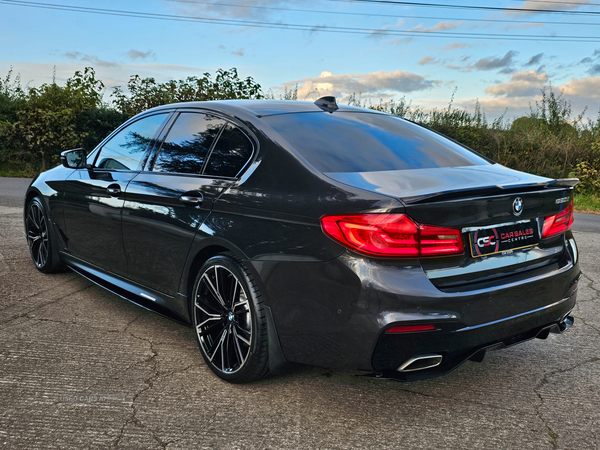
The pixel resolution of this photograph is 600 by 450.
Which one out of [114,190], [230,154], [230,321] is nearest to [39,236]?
[114,190]

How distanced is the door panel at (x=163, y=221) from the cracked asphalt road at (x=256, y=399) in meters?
0.49

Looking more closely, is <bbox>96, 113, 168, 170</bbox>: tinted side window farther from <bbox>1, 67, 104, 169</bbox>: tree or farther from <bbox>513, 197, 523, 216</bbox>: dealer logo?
<bbox>1, 67, 104, 169</bbox>: tree

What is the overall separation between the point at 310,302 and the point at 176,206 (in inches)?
47.8

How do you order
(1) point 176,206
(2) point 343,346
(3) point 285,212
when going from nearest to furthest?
(2) point 343,346
(3) point 285,212
(1) point 176,206

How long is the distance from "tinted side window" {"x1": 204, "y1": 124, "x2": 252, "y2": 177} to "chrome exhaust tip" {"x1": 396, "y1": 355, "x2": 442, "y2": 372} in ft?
4.53

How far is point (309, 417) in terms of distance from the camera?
2.65m

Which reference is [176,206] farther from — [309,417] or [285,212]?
[309,417]

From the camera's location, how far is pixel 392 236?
2336mm

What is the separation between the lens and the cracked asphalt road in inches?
96.7

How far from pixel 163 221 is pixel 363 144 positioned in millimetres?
1318

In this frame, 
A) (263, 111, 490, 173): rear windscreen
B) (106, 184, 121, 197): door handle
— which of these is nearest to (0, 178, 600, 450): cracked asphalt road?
(106, 184, 121, 197): door handle

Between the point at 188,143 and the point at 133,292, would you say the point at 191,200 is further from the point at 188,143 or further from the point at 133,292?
the point at 133,292

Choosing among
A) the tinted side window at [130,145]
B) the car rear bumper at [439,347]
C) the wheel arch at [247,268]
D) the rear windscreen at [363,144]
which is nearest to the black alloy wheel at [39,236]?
the tinted side window at [130,145]

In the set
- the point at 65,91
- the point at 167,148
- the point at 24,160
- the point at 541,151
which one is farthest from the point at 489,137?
Result: the point at 167,148
